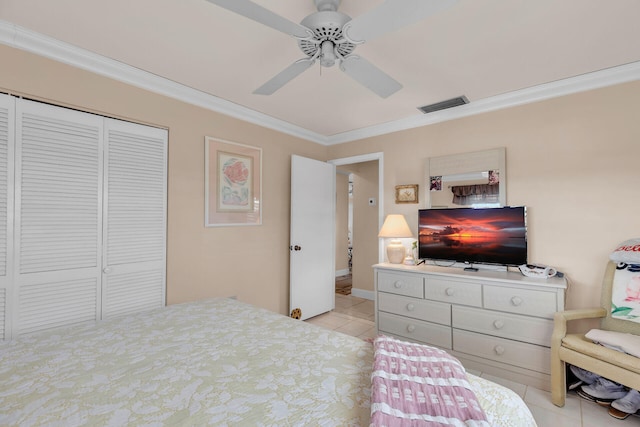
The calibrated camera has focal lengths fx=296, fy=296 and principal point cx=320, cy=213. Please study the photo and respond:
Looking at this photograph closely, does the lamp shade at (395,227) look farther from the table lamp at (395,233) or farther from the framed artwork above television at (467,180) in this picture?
the framed artwork above television at (467,180)

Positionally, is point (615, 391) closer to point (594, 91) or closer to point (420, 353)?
point (420, 353)

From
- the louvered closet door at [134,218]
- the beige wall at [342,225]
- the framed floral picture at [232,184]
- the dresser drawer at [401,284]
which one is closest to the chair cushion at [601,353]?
the dresser drawer at [401,284]

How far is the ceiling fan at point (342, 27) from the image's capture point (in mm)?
1250

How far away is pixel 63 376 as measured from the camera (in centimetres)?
118

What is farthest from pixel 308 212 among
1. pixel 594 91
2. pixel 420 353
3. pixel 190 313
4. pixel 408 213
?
pixel 594 91

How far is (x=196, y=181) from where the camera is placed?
2.90m

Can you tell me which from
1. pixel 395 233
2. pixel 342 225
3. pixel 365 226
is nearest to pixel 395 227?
pixel 395 233

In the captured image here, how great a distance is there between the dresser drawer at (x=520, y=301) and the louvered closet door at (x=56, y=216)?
10.4 ft

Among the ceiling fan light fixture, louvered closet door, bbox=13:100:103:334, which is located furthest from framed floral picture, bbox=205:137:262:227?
the ceiling fan light fixture

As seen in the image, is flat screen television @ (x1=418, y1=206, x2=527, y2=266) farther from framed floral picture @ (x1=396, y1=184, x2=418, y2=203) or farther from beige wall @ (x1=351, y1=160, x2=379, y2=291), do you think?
beige wall @ (x1=351, y1=160, x2=379, y2=291)

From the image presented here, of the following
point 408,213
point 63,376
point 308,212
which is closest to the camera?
point 63,376

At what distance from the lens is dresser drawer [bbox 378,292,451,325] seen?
2744mm

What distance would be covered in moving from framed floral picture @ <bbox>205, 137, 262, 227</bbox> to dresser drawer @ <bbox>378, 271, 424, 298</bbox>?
1560 mm

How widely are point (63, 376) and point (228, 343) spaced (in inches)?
25.4
